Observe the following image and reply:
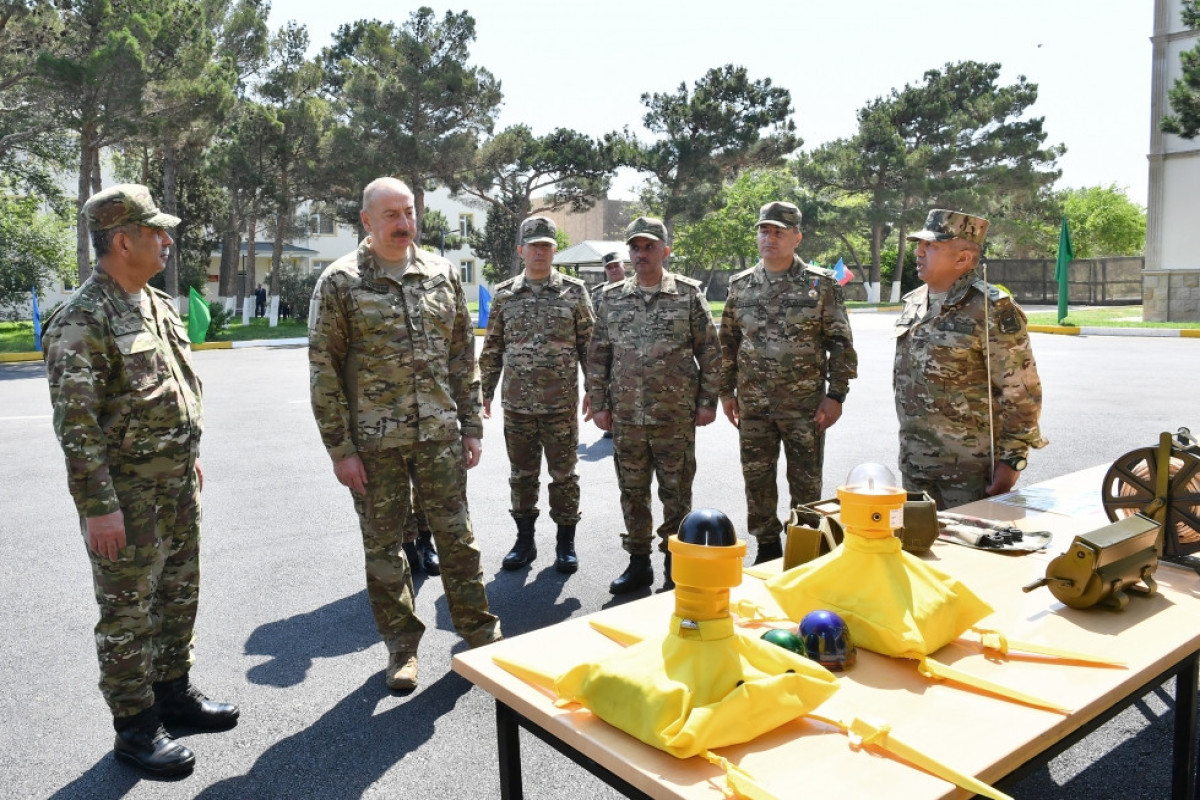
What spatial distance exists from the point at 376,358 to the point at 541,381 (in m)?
1.71

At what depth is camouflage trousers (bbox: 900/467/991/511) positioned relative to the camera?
359 cm

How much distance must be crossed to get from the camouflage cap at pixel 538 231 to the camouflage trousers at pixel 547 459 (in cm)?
98

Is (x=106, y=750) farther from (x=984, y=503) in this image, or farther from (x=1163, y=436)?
(x=1163, y=436)

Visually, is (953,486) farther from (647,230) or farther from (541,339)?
(541,339)

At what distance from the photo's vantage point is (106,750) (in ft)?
10.0

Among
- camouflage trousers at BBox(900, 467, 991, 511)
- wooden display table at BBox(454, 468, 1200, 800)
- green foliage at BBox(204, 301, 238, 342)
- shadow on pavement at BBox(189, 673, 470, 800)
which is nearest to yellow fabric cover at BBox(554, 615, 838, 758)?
wooden display table at BBox(454, 468, 1200, 800)

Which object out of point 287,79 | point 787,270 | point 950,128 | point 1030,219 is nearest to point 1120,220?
point 1030,219

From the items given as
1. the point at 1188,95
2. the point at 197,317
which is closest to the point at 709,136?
the point at 1188,95

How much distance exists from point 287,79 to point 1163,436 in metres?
34.1

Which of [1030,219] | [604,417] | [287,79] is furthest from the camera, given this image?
[1030,219]

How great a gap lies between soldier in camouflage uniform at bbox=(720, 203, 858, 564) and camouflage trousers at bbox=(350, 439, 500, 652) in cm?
172

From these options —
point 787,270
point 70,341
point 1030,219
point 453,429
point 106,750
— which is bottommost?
point 106,750

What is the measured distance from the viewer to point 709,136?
3584cm

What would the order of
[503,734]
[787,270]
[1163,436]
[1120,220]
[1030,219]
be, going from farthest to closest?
[1120,220] → [1030,219] → [787,270] → [1163,436] → [503,734]
